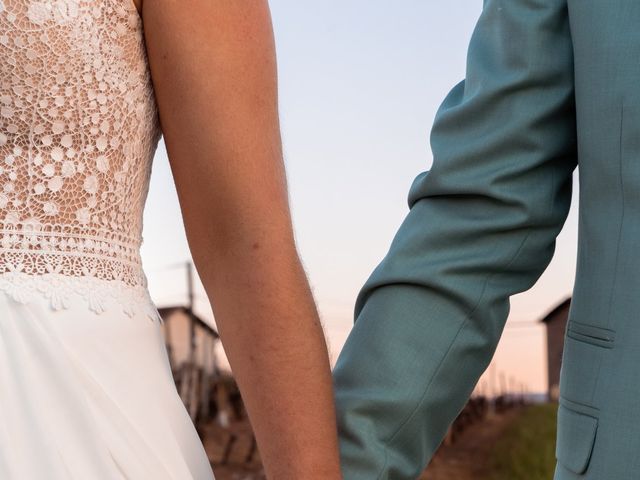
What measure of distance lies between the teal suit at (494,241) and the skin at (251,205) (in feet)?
1.59

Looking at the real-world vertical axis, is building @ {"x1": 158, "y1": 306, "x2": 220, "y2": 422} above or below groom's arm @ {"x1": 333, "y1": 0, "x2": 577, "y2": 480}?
below

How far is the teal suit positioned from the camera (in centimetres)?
205

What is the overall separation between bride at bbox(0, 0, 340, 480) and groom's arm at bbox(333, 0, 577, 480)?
52 cm

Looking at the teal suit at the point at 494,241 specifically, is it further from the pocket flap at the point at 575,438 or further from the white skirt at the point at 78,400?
the white skirt at the point at 78,400

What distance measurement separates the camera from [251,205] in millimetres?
1665

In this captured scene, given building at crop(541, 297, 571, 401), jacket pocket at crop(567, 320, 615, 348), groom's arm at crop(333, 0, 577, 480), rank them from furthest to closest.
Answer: building at crop(541, 297, 571, 401) < groom's arm at crop(333, 0, 577, 480) < jacket pocket at crop(567, 320, 615, 348)

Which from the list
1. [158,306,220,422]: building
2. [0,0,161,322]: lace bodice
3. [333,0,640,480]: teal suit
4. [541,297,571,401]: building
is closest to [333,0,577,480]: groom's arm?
[333,0,640,480]: teal suit

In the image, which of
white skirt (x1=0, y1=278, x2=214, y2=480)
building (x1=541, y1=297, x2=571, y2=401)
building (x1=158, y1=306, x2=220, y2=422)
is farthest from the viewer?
building (x1=541, y1=297, x2=571, y2=401)

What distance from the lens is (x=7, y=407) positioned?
1.60m

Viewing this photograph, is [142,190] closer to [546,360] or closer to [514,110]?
[514,110]

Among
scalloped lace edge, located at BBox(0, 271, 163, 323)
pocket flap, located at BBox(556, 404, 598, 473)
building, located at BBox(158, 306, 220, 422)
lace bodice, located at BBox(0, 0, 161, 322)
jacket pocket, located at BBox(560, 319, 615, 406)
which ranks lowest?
building, located at BBox(158, 306, 220, 422)

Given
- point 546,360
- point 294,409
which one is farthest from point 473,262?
point 546,360

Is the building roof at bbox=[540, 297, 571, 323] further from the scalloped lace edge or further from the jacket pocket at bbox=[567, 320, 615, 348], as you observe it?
the scalloped lace edge

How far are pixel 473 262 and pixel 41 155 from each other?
34.0 inches
